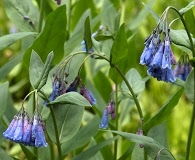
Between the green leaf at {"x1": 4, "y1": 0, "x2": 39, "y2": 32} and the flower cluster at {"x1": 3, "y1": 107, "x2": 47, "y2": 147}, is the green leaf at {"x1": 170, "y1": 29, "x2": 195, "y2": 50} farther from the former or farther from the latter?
the green leaf at {"x1": 4, "y1": 0, "x2": 39, "y2": 32}

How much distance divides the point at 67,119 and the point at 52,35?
37 centimetres

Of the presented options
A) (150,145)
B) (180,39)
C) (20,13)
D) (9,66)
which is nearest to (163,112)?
(150,145)

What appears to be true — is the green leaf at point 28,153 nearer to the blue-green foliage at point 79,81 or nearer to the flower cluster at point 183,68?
the blue-green foliage at point 79,81

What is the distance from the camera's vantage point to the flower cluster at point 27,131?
75.9 inches

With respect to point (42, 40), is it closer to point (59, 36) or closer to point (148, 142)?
point (59, 36)

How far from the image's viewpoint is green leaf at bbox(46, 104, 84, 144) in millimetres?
2314

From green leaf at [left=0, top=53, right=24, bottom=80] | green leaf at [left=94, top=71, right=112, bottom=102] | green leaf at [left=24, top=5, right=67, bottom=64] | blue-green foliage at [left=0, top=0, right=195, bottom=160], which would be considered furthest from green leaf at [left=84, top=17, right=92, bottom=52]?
green leaf at [left=94, top=71, right=112, bottom=102]

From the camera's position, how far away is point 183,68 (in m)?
2.48

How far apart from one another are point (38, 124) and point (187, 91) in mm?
723

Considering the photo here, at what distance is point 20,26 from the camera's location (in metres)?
2.59

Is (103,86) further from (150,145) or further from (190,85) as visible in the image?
(150,145)

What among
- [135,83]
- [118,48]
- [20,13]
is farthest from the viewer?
[20,13]

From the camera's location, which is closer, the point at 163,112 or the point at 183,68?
the point at 163,112

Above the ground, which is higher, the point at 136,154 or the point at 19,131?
the point at 19,131
